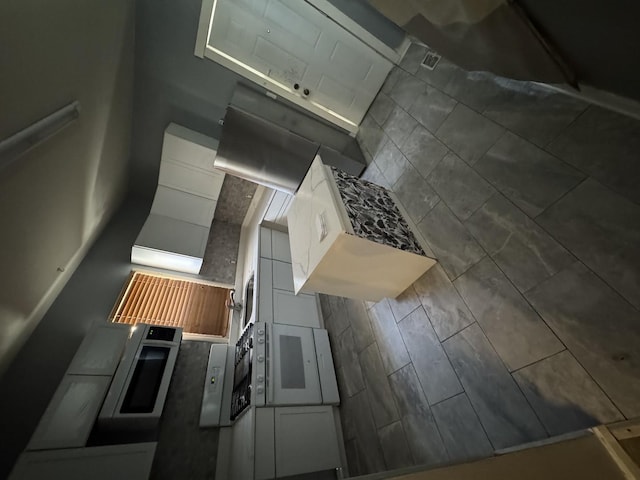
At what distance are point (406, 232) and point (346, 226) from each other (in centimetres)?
57

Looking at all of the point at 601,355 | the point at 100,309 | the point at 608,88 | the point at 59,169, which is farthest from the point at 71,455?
the point at 608,88

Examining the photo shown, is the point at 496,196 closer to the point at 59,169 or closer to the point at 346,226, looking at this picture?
the point at 346,226

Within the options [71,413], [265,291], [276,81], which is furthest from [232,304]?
[276,81]

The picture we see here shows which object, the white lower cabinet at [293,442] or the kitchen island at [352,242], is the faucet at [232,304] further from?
the kitchen island at [352,242]

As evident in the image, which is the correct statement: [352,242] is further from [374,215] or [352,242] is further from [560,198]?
[560,198]

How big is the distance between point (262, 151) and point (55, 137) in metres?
1.55

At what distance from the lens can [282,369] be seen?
225 cm

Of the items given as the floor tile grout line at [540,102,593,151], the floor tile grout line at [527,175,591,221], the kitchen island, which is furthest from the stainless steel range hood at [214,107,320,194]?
the floor tile grout line at [527,175,591,221]

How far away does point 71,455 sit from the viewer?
1637mm

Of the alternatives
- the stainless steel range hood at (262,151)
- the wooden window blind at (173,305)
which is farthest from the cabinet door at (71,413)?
the stainless steel range hood at (262,151)

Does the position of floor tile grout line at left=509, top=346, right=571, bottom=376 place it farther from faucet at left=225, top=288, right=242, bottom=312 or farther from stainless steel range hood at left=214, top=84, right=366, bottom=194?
faucet at left=225, top=288, right=242, bottom=312

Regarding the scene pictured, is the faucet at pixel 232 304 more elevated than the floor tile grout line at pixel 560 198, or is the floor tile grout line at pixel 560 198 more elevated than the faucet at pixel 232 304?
the faucet at pixel 232 304

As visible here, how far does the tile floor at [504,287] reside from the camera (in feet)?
3.02

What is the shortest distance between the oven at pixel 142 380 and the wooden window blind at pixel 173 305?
1.69 ft
